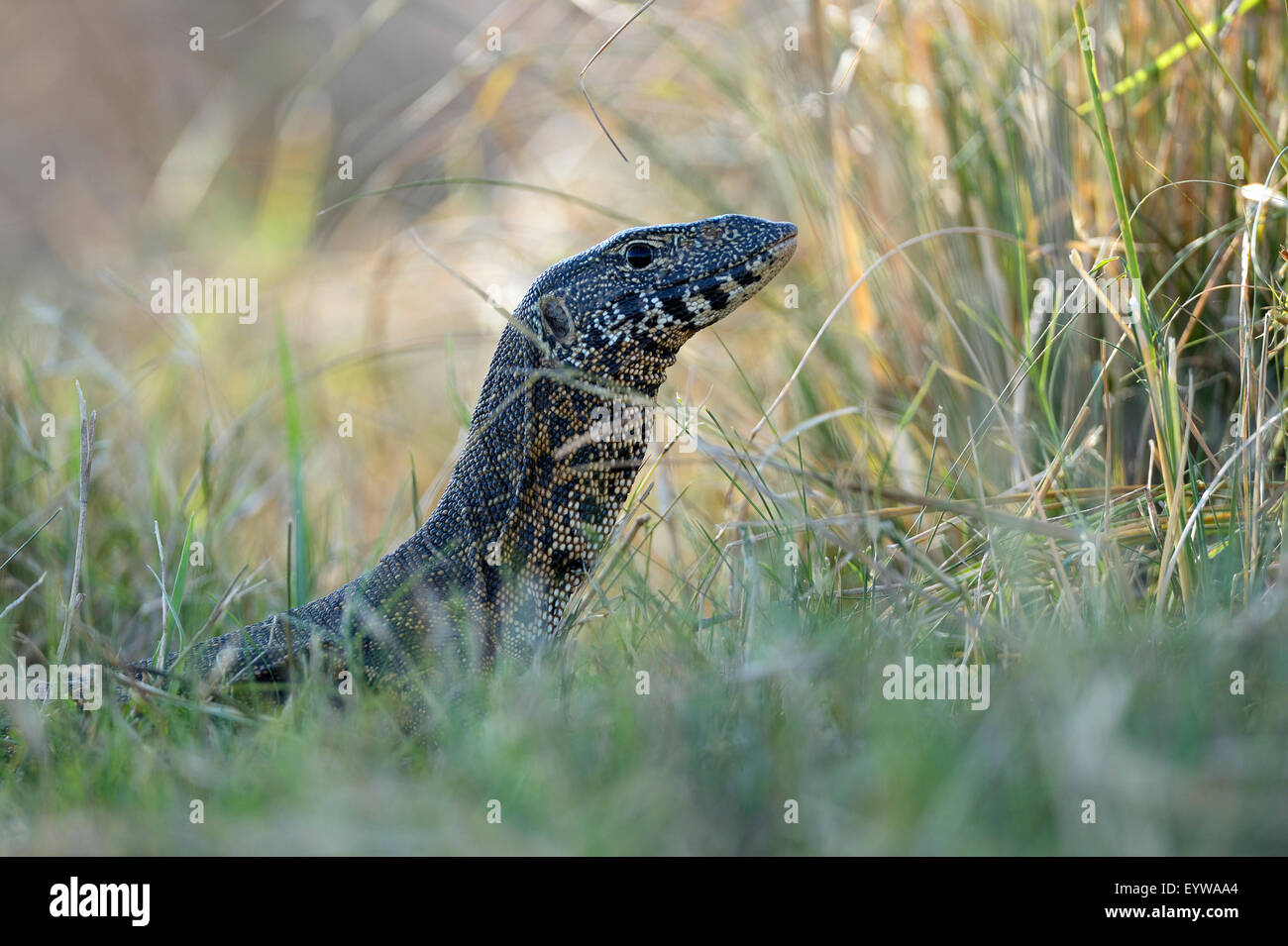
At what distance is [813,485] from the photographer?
14.8 ft

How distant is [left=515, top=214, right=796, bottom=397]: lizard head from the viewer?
3910 mm

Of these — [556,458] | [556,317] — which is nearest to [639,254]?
[556,317]

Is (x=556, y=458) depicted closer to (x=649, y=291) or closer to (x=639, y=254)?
(x=649, y=291)

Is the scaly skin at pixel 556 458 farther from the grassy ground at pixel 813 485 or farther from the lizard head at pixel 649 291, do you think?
the grassy ground at pixel 813 485

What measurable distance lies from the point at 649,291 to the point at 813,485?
1097 millimetres

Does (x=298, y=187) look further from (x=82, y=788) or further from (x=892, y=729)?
(x=892, y=729)

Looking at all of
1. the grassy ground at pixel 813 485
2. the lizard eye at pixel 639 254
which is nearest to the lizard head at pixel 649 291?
the lizard eye at pixel 639 254

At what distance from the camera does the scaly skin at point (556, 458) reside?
3.87m

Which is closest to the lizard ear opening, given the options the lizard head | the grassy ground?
the lizard head

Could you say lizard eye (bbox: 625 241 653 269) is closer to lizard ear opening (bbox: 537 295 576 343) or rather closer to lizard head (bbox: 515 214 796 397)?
lizard head (bbox: 515 214 796 397)

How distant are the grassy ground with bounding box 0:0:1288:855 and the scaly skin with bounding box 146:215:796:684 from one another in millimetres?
189

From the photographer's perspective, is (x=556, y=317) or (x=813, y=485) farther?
(x=813, y=485)

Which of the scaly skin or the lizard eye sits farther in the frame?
the lizard eye
